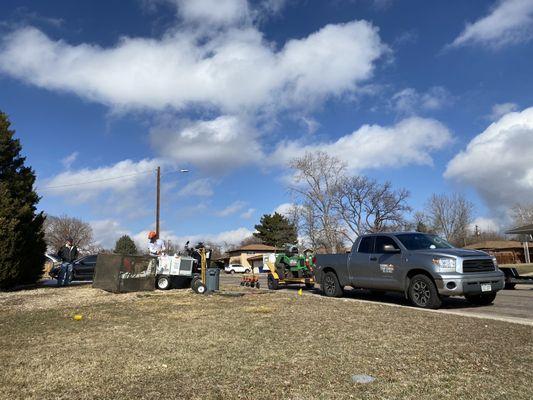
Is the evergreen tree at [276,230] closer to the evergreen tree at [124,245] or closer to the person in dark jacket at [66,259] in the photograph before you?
the evergreen tree at [124,245]

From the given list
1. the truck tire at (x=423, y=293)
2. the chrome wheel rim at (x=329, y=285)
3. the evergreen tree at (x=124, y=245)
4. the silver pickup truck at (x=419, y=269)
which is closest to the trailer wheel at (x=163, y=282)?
the chrome wheel rim at (x=329, y=285)

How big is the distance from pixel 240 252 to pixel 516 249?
47.5 metres

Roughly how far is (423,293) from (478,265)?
4.45 ft

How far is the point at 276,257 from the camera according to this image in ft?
54.6

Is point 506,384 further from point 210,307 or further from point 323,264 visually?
point 323,264

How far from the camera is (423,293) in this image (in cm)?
1024

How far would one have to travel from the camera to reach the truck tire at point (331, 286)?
514 inches

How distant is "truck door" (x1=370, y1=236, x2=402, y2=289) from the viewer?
10875 mm

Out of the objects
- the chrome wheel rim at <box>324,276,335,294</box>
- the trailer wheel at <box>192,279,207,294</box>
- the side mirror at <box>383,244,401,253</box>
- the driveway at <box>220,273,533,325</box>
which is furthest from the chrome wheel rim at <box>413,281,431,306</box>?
the trailer wheel at <box>192,279,207,294</box>

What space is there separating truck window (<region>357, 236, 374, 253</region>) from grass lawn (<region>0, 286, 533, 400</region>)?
2683 mm

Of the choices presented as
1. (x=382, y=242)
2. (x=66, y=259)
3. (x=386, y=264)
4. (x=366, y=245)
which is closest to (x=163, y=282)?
(x=66, y=259)

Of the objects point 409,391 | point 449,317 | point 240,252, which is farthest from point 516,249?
point 409,391

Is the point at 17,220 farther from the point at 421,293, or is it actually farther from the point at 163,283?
the point at 421,293

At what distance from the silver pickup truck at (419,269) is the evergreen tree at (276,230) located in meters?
62.8
